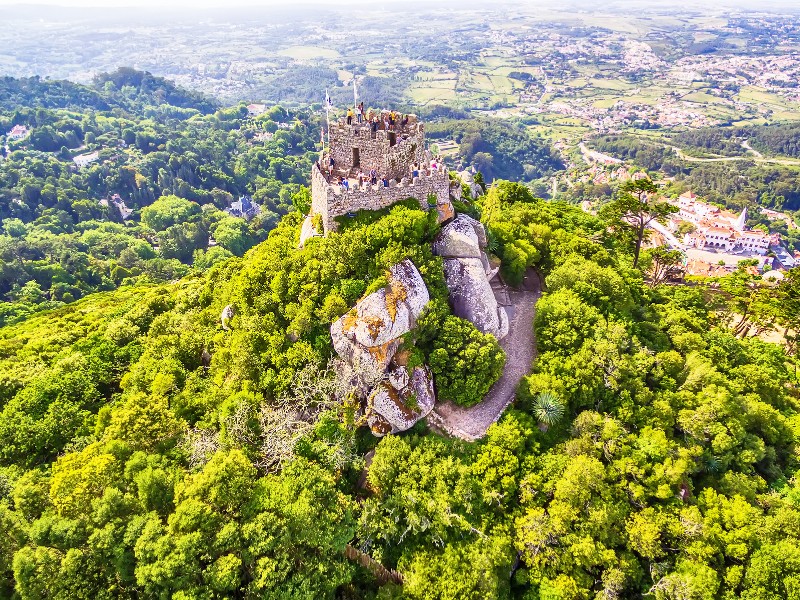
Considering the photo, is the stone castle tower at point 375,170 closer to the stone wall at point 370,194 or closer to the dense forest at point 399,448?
the stone wall at point 370,194

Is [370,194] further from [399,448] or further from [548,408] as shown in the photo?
[548,408]

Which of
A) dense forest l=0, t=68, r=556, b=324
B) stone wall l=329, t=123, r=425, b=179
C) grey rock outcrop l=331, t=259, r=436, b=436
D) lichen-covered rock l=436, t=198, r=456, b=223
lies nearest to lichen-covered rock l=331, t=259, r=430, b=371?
grey rock outcrop l=331, t=259, r=436, b=436

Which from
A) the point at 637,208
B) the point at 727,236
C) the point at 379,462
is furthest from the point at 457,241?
the point at 727,236

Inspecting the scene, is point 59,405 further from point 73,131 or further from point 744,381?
point 73,131

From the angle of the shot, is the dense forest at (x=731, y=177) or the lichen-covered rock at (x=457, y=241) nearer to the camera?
the lichen-covered rock at (x=457, y=241)

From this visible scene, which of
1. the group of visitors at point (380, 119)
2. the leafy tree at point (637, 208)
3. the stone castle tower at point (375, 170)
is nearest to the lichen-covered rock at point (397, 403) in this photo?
the stone castle tower at point (375, 170)

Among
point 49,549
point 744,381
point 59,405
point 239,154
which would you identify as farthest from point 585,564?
point 239,154
